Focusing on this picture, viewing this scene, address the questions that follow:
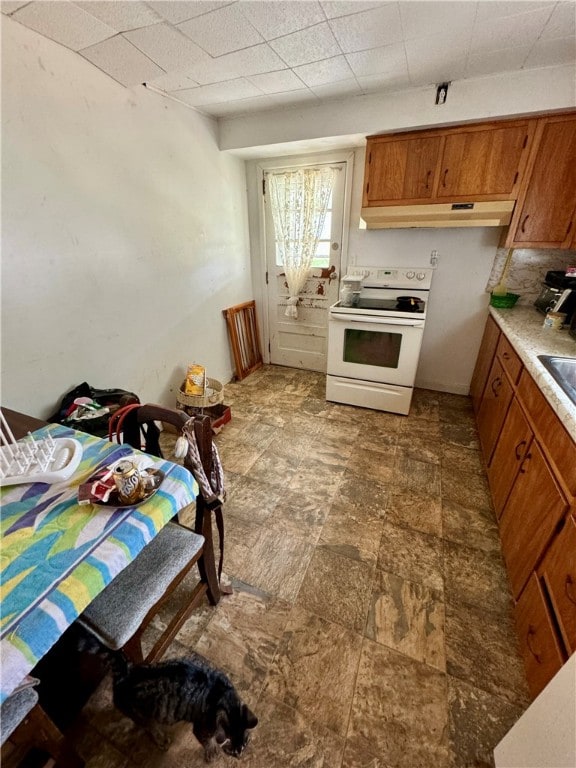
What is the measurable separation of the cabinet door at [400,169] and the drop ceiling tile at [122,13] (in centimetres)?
156

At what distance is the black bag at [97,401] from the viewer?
5.50 ft

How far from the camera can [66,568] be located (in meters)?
0.71

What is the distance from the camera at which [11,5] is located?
4.15ft

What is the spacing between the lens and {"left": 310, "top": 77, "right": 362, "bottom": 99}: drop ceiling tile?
2008 mm

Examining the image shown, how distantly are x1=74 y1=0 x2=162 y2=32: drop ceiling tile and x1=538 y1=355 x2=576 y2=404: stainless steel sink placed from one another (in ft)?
7.61

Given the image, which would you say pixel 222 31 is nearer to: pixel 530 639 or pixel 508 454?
A: pixel 508 454

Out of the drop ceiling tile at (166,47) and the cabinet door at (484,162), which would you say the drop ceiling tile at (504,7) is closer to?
the cabinet door at (484,162)

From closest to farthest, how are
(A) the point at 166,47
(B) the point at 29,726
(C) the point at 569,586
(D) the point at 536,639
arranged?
1. (B) the point at 29,726
2. (C) the point at 569,586
3. (D) the point at 536,639
4. (A) the point at 166,47

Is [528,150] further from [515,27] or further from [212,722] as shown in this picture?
[212,722]

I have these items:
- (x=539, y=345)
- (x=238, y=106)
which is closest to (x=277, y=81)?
(x=238, y=106)

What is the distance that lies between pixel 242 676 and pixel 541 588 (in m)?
1.14

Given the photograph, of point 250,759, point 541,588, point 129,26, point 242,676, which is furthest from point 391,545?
point 129,26

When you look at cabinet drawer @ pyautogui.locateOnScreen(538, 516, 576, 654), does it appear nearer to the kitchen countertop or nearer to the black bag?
the kitchen countertop

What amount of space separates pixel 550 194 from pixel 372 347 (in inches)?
58.3
